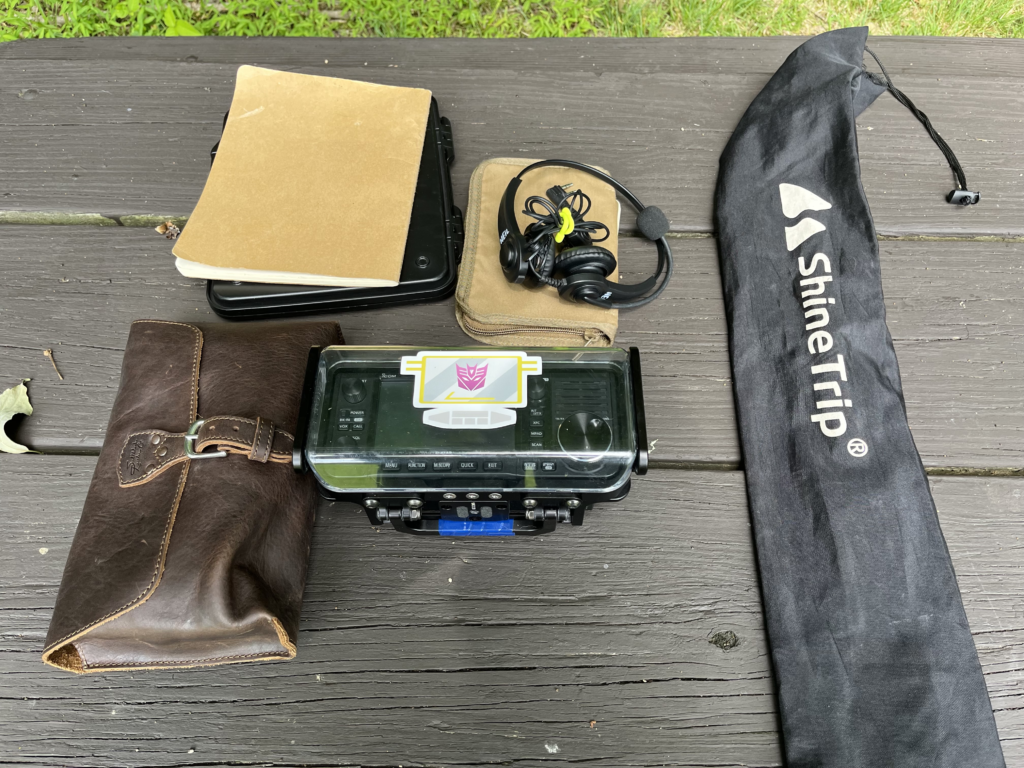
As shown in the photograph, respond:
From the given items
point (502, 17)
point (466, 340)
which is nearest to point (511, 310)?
Result: point (466, 340)

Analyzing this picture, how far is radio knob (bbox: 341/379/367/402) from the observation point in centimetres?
75

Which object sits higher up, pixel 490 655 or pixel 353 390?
pixel 353 390

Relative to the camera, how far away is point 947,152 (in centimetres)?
107

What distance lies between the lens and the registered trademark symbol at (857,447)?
0.84m

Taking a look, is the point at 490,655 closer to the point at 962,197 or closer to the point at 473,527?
the point at 473,527

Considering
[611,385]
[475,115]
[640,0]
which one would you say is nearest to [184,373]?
[611,385]

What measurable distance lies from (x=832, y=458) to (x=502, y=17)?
4.60ft

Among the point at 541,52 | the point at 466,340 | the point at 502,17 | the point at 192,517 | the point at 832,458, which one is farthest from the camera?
the point at 502,17

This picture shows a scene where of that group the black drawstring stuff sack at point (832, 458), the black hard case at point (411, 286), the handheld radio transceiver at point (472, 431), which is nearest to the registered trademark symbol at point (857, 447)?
the black drawstring stuff sack at point (832, 458)

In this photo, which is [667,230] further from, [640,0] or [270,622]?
[640,0]

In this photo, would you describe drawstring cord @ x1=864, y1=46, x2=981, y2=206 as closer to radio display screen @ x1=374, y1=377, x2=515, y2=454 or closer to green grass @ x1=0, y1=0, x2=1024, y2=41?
green grass @ x1=0, y1=0, x2=1024, y2=41

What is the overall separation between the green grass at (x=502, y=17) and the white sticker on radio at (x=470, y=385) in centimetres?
120

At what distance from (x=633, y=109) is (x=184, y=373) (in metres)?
0.93

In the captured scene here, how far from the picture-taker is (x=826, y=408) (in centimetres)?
87
